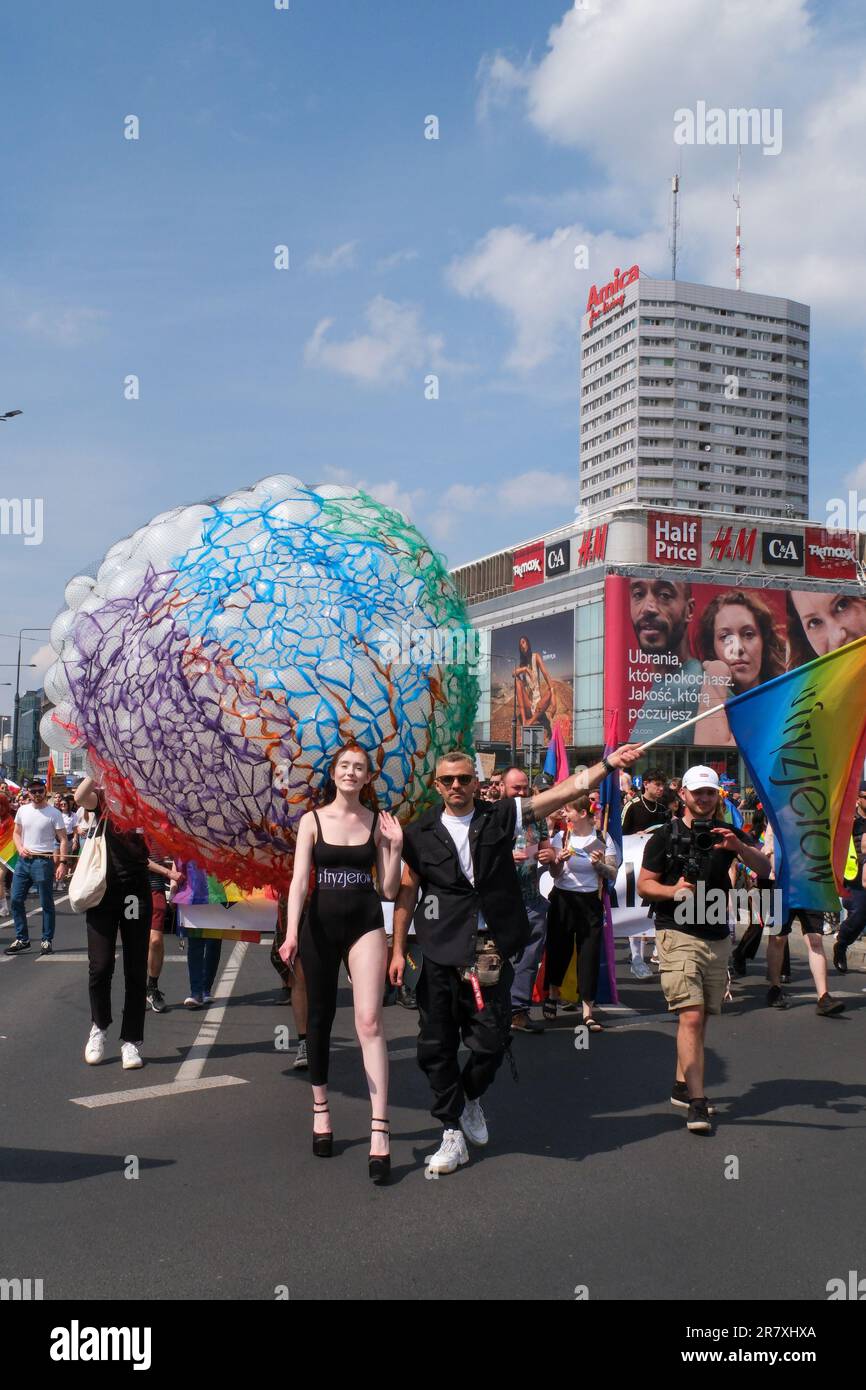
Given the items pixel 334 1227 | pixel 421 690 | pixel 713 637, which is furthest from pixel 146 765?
pixel 713 637

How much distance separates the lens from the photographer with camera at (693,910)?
584 cm

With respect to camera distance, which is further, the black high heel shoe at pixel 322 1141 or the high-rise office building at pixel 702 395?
the high-rise office building at pixel 702 395

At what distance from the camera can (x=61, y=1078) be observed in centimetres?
662

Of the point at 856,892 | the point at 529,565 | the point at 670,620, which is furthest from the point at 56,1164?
the point at 529,565

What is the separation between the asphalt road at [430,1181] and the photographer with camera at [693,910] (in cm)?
45

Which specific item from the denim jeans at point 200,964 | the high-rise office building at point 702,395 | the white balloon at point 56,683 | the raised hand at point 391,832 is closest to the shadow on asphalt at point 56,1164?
the raised hand at point 391,832

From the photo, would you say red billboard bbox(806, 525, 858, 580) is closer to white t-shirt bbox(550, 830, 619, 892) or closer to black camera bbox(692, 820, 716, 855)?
white t-shirt bbox(550, 830, 619, 892)

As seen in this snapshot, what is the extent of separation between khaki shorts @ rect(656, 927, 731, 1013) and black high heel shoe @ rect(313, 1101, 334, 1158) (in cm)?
172

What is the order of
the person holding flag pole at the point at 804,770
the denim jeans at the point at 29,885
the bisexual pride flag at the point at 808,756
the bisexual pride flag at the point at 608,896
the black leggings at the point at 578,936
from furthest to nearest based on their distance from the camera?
the denim jeans at the point at 29,885 < the bisexual pride flag at the point at 608,896 < the black leggings at the point at 578,936 < the bisexual pride flag at the point at 808,756 < the person holding flag pole at the point at 804,770

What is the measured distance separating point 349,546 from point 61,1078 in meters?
3.46

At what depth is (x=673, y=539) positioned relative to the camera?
217ft

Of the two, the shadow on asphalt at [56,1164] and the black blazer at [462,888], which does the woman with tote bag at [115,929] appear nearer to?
the shadow on asphalt at [56,1164]

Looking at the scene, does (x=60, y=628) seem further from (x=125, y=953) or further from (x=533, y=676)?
(x=533, y=676)
